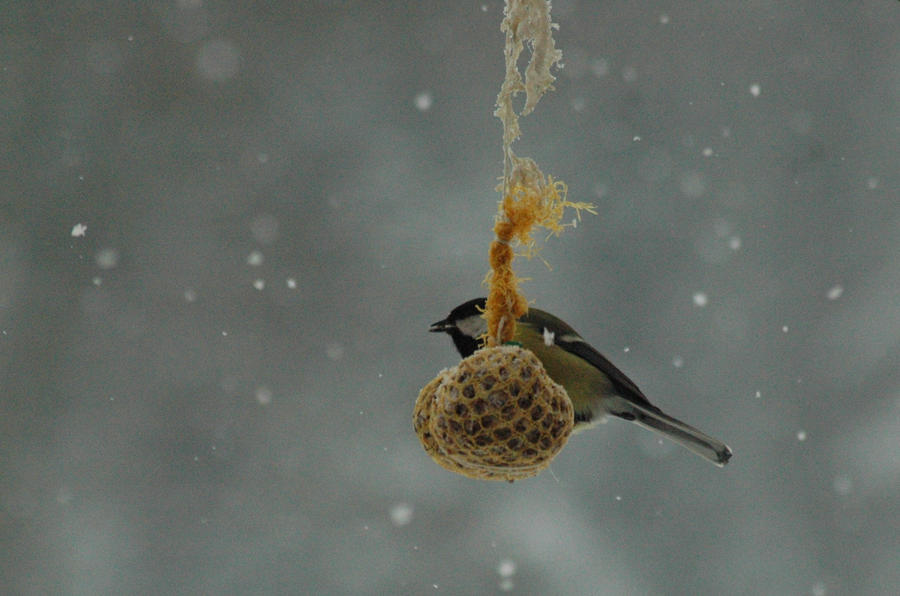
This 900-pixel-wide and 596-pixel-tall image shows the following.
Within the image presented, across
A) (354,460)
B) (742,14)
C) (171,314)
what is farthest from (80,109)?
(742,14)

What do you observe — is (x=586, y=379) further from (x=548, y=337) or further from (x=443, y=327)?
(x=443, y=327)

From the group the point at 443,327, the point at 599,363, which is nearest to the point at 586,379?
the point at 599,363

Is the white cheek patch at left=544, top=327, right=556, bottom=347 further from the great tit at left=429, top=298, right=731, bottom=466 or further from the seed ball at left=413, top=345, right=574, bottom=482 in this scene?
the seed ball at left=413, top=345, right=574, bottom=482

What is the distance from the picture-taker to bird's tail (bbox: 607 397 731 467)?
231 cm

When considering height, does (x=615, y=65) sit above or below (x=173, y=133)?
above

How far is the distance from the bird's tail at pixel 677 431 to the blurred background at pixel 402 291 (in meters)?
2.27

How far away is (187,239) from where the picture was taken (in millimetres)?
4934

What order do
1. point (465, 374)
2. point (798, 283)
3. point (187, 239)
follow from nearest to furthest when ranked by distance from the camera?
point (465, 374), point (798, 283), point (187, 239)

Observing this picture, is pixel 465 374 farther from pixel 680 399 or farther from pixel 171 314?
pixel 171 314

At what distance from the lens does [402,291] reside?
16.0ft

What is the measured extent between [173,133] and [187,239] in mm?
591

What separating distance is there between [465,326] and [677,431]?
0.67 meters

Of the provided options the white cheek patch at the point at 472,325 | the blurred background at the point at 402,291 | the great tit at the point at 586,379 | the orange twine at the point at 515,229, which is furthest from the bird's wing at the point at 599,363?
the blurred background at the point at 402,291

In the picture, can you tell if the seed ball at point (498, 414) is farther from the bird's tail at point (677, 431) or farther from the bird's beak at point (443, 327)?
the bird's tail at point (677, 431)
